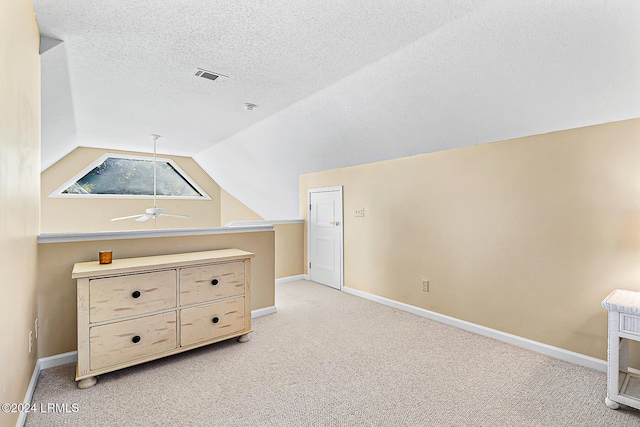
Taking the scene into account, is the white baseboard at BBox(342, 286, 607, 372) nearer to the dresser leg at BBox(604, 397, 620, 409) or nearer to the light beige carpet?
the light beige carpet

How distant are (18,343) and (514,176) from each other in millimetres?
3777

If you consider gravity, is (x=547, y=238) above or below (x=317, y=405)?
above

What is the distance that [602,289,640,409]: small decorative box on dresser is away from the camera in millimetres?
1936

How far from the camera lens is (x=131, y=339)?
2.39 meters

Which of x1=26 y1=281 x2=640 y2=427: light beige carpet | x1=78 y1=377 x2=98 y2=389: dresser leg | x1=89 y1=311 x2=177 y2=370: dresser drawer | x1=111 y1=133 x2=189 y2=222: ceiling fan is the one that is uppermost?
x1=111 y1=133 x2=189 y2=222: ceiling fan

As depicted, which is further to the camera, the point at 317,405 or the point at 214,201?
the point at 214,201

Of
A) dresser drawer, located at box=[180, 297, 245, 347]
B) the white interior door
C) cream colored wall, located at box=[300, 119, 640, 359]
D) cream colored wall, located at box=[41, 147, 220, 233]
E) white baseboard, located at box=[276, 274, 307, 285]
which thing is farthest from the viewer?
cream colored wall, located at box=[41, 147, 220, 233]

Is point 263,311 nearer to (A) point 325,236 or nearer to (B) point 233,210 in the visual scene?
(A) point 325,236

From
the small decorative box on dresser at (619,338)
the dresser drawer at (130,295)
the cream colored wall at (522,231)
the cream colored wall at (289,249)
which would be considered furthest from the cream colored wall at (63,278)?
the small decorative box on dresser at (619,338)

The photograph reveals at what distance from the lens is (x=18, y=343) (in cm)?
177

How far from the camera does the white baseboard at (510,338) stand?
98.3 inches

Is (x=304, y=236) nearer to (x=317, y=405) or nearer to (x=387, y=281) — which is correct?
(x=387, y=281)

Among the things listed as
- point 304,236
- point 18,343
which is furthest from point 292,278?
point 18,343

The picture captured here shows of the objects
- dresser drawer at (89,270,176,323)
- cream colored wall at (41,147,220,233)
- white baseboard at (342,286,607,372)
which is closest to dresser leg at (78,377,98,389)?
dresser drawer at (89,270,176,323)
